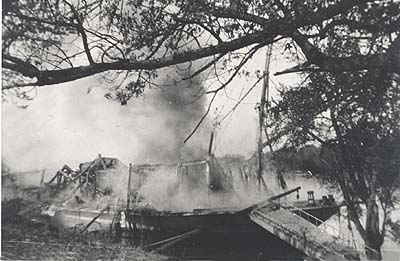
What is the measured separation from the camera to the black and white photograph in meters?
2.25

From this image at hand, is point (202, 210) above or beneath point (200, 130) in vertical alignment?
beneath

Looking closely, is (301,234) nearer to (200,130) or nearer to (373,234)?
(373,234)

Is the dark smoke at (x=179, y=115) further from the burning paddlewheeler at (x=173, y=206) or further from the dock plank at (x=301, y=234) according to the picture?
the dock plank at (x=301, y=234)

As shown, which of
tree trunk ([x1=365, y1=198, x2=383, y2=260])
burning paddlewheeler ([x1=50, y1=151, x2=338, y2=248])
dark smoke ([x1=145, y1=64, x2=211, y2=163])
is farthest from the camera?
dark smoke ([x1=145, y1=64, x2=211, y2=163])

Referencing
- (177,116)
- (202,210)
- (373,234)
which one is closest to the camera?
(373,234)

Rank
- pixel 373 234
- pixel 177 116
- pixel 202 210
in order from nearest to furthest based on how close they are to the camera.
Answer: pixel 373 234 < pixel 202 210 < pixel 177 116

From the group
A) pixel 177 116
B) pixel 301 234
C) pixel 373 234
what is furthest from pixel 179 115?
pixel 373 234

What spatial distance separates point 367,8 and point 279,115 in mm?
746

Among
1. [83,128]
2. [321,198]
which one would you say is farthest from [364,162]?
[83,128]

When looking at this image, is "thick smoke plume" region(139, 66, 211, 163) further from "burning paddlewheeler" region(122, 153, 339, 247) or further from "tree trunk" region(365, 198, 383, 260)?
"tree trunk" region(365, 198, 383, 260)

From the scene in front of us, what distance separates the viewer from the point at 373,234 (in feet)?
7.23

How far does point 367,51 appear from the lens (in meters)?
2.24

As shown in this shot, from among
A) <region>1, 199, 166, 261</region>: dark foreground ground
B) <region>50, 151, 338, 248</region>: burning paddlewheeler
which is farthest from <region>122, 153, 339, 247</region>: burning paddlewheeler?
<region>1, 199, 166, 261</region>: dark foreground ground

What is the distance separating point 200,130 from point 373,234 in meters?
1.11
